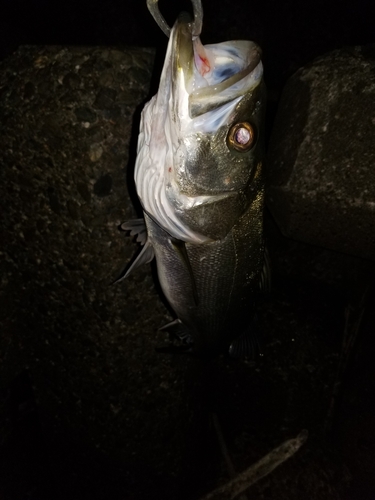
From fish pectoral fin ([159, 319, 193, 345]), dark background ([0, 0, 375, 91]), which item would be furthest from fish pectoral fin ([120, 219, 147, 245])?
dark background ([0, 0, 375, 91])

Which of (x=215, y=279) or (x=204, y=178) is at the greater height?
(x=204, y=178)

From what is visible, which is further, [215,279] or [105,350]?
[105,350]

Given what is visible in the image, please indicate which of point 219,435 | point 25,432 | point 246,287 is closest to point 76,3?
point 246,287

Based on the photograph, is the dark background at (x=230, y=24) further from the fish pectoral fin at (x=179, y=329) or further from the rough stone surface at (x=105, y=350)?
the fish pectoral fin at (x=179, y=329)

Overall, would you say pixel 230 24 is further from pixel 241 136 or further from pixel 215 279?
pixel 215 279

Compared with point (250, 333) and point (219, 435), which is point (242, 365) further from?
point (250, 333)

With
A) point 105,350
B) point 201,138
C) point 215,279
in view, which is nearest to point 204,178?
point 201,138

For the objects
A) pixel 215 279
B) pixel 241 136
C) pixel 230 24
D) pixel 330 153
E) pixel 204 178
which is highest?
pixel 230 24
